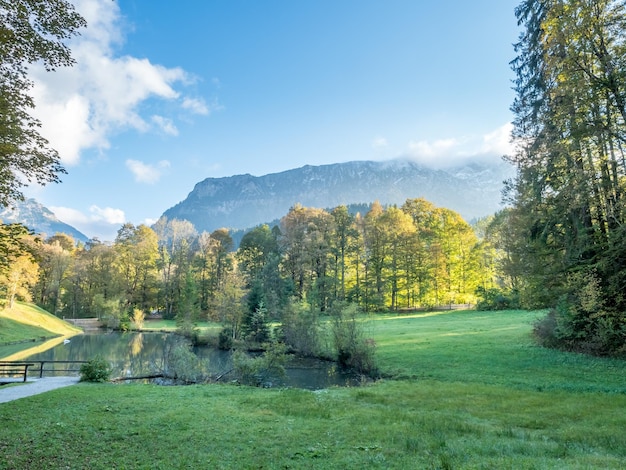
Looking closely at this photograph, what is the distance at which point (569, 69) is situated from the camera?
15984mm

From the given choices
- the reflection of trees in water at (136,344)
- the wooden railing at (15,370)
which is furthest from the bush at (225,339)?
the wooden railing at (15,370)

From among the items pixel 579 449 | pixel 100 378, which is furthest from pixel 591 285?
pixel 100 378

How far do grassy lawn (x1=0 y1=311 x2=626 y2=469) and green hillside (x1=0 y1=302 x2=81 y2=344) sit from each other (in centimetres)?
3329

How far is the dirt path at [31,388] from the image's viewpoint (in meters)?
14.0

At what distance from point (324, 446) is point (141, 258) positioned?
66.4 meters

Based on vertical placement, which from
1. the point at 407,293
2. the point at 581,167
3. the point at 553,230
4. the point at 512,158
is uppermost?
the point at 512,158

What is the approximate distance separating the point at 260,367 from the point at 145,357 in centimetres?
1760

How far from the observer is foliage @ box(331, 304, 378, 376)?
22.3 m

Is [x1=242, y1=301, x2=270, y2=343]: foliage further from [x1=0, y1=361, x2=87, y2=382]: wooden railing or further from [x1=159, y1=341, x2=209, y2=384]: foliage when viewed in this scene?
[x1=0, y1=361, x2=87, y2=382]: wooden railing

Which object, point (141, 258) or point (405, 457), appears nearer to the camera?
point (405, 457)

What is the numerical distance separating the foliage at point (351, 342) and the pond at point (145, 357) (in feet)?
3.17

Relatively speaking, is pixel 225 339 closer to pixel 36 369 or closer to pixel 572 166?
pixel 36 369

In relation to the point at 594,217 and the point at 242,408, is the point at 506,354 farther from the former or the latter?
the point at 242,408

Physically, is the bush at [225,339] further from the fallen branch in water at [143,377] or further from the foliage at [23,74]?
the foliage at [23,74]
